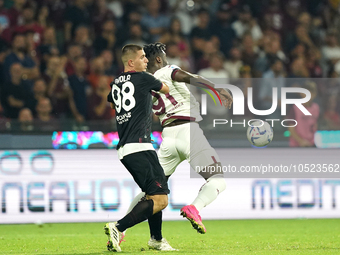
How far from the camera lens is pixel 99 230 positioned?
8375 millimetres

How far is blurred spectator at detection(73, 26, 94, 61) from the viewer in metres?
11.4

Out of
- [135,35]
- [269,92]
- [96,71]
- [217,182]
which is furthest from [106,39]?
[217,182]

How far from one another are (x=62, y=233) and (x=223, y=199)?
8.71 feet

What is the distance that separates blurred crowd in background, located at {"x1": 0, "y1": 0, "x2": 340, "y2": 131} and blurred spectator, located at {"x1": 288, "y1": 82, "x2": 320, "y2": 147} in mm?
120

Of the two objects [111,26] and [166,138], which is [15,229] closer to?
[166,138]

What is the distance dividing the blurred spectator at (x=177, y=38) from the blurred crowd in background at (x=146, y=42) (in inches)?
0.8

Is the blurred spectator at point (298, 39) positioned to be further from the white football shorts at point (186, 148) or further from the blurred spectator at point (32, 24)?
the white football shorts at point (186, 148)

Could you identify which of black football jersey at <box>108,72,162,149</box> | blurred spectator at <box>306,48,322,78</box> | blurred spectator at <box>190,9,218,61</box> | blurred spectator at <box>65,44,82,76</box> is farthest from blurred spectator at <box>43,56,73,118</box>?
blurred spectator at <box>306,48,322,78</box>

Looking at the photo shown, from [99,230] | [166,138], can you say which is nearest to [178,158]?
[166,138]

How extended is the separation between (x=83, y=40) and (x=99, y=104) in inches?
69.8

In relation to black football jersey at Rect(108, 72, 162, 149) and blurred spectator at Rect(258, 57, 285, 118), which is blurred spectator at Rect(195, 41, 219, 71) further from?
black football jersey at Rect(108, 72, 162, 149)

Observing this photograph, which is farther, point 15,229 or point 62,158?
point 62,158

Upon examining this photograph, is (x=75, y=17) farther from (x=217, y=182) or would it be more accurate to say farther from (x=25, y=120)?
(x=217, y=182)

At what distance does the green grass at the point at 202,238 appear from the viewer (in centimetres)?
614
